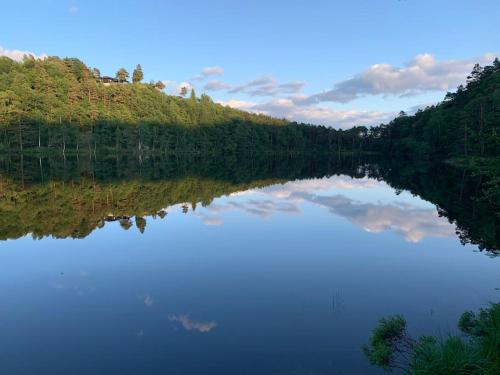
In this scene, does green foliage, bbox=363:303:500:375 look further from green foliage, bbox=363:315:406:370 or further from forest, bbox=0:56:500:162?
forest, bbox=0:56:500:162

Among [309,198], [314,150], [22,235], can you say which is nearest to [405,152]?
[314,150]

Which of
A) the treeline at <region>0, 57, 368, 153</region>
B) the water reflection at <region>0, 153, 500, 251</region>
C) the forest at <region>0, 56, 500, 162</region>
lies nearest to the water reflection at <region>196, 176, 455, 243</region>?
the water reflection at <region>0, 153, 500, 251</region>

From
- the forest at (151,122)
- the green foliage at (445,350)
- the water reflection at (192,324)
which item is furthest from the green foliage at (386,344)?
the forest at (151,122)

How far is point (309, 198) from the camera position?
40812 millimetres

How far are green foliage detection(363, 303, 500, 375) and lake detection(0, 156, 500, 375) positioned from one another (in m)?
0.52

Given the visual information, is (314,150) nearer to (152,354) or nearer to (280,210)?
(280,210)

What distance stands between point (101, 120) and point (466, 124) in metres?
114

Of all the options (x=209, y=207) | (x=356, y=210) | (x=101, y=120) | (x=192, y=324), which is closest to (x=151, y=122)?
(x=101, y=120)

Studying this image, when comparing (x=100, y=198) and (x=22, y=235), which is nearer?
(x=22, y=235)

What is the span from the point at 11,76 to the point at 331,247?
490ft

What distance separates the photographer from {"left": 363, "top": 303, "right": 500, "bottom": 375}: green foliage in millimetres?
6727

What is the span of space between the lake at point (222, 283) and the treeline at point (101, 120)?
3591 inches

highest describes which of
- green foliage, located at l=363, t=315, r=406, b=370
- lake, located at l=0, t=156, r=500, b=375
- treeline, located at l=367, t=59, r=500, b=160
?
treeline, located at l=367, t=59, r=500, b=160

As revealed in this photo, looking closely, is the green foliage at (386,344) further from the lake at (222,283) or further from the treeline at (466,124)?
the treeline at (466,124)
